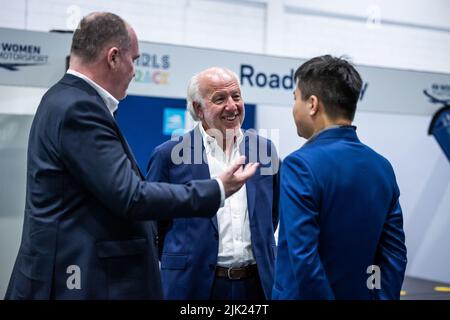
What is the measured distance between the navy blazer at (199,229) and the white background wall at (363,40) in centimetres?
400

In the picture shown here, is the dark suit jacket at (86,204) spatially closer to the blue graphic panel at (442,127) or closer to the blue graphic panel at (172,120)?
the blue graphic panel at (442,127)

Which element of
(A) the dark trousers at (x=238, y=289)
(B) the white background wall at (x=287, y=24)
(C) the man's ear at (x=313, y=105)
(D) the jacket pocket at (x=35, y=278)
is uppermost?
(B) the white background wall at (x=287, y=24)

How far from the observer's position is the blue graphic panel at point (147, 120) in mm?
6238

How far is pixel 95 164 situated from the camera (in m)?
1.68

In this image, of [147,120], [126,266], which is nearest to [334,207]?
[126,266]

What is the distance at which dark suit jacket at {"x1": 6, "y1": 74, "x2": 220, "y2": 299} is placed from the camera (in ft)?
5.56

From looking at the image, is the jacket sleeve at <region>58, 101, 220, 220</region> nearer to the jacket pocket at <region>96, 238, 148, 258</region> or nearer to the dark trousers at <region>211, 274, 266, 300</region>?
the jacket pocket at <region>96, 238, 148, 258</region>

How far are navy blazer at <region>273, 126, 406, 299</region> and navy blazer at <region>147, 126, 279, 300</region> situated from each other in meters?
0.56

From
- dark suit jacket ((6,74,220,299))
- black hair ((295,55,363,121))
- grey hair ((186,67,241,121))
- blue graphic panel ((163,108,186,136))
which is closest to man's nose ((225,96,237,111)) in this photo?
grey hair ((186,67,241,121))

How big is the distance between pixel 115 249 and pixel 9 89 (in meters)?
3.15

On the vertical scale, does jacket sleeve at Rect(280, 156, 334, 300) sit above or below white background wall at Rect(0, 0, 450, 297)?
below

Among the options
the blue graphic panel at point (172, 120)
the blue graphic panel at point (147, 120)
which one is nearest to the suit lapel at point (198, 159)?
the blue graphic panel at point (147, 120)

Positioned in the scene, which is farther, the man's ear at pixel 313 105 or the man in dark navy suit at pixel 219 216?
the man in dark navy suit at pixel 219 216

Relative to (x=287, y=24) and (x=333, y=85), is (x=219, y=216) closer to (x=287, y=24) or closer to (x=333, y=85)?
(x=333, y=85)
